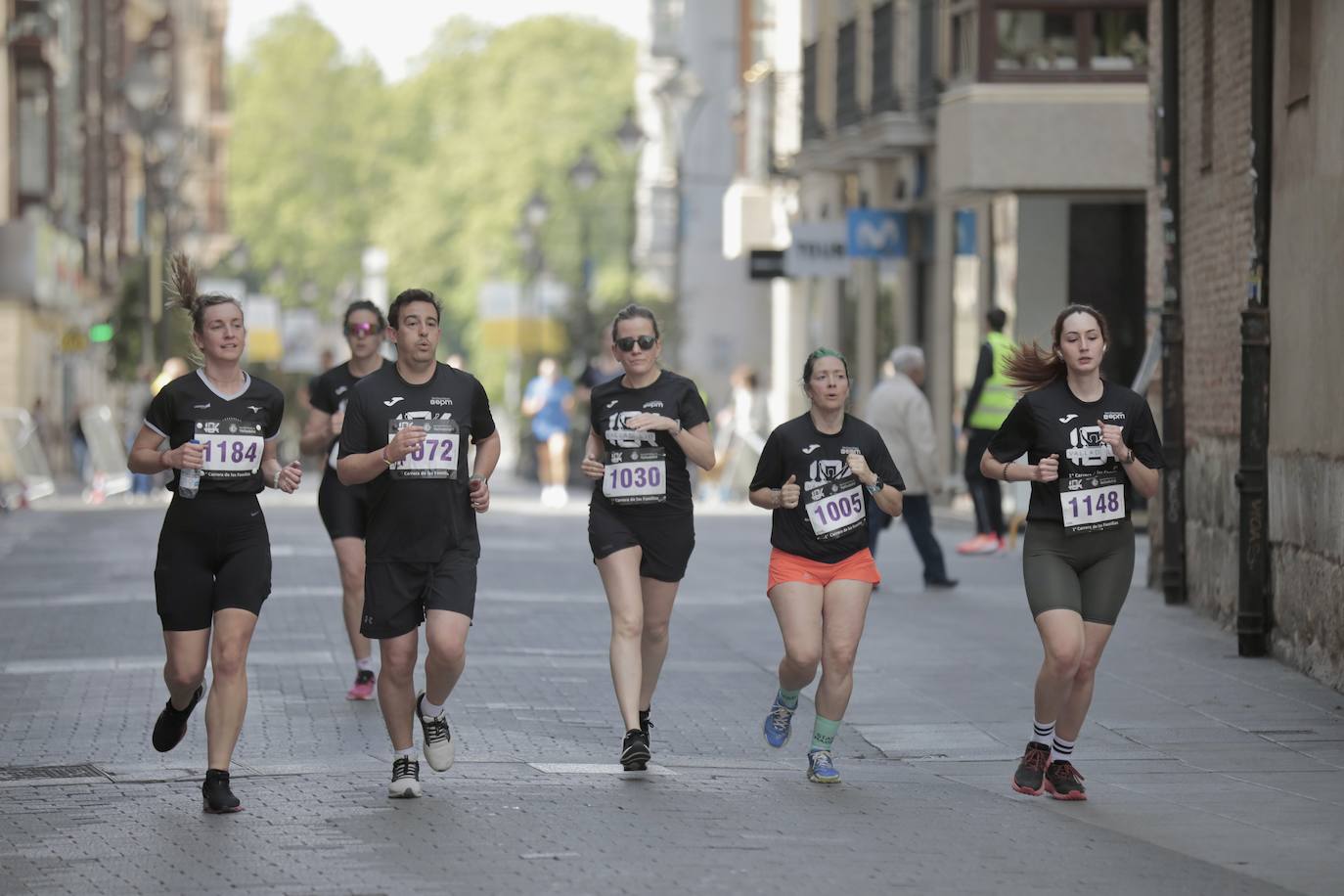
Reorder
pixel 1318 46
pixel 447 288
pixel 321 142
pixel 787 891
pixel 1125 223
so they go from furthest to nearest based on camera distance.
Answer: pixel 321 142, pixel 447 288, pixel 1125 223, pixel 1318 46, pixel 787 891

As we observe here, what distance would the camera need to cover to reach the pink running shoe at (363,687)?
13.1m

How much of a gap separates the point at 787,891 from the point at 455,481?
243 centimetres

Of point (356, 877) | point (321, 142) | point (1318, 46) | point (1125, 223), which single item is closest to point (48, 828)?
point (356, 877)

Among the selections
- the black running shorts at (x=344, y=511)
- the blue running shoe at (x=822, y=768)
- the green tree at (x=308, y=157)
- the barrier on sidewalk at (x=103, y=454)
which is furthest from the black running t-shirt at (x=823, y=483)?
the green tree at (x=308, y=157)

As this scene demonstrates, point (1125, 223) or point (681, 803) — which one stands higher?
point (1125, 223)

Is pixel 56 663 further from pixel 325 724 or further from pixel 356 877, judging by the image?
pixel 356 877

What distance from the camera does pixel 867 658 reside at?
15.2 m

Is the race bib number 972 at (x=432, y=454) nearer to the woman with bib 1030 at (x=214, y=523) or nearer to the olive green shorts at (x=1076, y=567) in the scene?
the woman with bib 1030 at (x=214, y=523)

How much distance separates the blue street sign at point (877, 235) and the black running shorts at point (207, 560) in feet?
89.4

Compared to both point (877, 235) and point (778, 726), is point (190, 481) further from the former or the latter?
point (877, 235)

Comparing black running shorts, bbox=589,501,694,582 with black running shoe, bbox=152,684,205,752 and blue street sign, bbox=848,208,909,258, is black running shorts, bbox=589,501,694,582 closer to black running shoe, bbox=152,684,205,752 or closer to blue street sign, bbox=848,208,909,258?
black running shoe, bbox=152,684,205,752

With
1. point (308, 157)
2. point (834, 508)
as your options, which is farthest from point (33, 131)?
point (834, 508)

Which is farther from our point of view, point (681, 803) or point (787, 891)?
point (681, 803)

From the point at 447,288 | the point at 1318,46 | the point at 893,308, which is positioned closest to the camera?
the point at 1318,46
